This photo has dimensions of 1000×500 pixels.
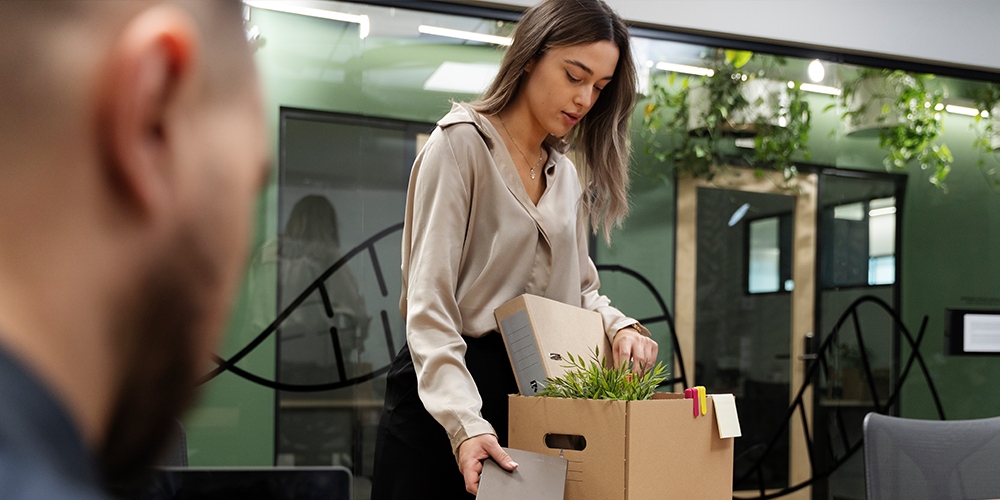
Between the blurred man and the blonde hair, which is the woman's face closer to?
the blonde hair

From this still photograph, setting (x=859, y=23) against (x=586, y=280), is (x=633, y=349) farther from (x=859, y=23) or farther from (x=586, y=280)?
(x=859, y=23)

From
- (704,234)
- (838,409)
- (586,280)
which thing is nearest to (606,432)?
(586,280)

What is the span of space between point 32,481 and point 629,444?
0.95 metres

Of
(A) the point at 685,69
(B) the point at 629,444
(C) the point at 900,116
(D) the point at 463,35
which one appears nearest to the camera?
(B) the point at 629,444

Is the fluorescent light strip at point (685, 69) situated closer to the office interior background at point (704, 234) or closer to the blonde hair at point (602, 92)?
the office interior background at point (704, 234)

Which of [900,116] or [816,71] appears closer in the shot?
[816,71]

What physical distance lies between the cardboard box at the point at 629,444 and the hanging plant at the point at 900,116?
3.11m

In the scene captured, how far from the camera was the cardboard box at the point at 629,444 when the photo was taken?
41.9 inches

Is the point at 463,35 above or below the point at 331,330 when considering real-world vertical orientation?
above

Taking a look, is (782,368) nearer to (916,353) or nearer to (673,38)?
(916,353)

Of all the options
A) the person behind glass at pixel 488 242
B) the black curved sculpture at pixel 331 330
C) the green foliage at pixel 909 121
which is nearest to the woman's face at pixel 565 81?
the person behind glass at pixel 488 242

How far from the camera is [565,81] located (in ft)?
4.59

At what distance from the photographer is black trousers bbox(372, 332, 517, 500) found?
1.29 meters

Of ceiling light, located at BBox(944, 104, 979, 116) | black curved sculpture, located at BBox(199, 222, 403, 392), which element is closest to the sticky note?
black curved sculpture, located at BBox(199, 222, 403, 392)
